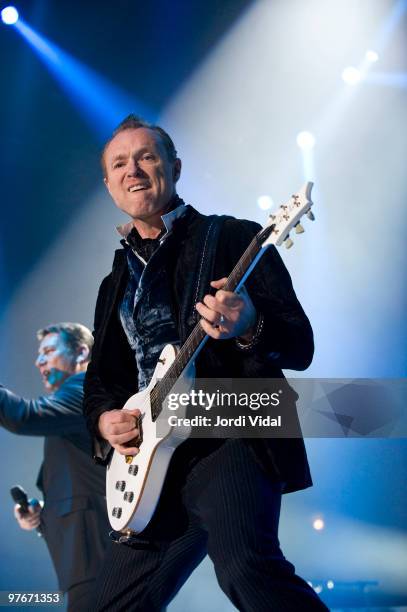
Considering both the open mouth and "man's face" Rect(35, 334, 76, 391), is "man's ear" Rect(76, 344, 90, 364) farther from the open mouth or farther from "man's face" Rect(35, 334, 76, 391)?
the open mouth

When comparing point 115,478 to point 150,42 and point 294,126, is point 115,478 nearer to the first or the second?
point 294,126

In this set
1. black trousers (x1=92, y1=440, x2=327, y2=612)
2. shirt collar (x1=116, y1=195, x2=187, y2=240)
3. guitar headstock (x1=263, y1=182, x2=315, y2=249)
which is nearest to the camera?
black trousers (x1=92, y1=440, x2=327, y2=612)

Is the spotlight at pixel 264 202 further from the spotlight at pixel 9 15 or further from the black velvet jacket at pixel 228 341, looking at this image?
the black velvet jacket at pixel 228 341

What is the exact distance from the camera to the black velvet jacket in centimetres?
183

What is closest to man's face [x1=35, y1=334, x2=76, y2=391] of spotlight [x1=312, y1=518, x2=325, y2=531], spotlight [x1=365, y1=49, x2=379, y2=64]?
spotlight [x1=312, y1=518, x2=325, y2=531]

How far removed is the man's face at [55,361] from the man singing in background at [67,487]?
19cm

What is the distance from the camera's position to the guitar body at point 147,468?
193cm

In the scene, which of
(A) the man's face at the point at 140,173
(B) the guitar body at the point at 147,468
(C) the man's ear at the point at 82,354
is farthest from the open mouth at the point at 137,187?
(C) the man's ear at the point at 82,354

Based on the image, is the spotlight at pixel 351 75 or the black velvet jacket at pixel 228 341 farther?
the spotlight at pixel 351 75

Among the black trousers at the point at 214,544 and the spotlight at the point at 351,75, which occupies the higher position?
the spotlight at the point at 351,75

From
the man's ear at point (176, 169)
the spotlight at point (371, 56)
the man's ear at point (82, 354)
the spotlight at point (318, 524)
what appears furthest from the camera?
the spotlight at point (371, 56)

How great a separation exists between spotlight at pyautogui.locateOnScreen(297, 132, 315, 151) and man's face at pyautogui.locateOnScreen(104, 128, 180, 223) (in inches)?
145

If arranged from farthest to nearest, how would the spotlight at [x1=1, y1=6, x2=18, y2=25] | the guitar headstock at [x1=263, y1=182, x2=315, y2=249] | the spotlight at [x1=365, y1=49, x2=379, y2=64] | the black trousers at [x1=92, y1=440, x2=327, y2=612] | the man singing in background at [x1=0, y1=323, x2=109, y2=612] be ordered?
the spotlight at [x1=1, y1=6, x2=18, y2=25], the spotlight at [x1=365, y1=49, x2=379, y2=64], the man singing in background at [x1=0, y1=323, x2=109, y2=612], the guitar headstock at [x1=263, y1=182, x2=315, y2=249], the black trousers at [x1=92, y1=440, x2=327, y2=612]

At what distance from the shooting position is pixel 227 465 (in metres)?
1.84
